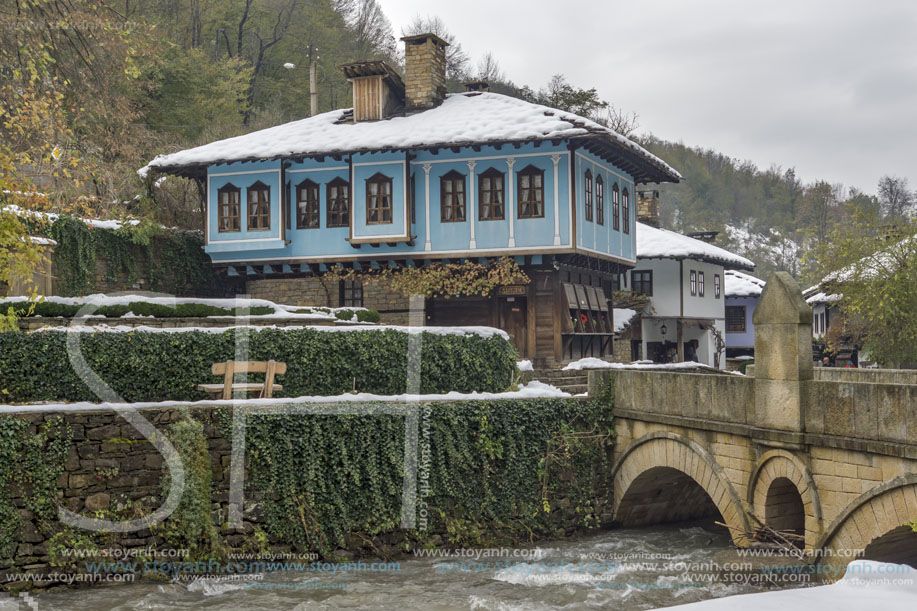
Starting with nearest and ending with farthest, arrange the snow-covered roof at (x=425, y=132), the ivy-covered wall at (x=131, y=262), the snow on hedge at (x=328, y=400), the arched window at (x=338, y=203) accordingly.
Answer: the snow on hedge at (x=328, y=400)
the ivy-covered wall at (x=131, y=262)
the snow-covered roof at (x=425, y=132)
the arched window at (x=338, y=203)

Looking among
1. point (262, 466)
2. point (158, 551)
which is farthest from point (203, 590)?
point (262, 466)

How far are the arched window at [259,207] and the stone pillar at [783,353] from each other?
16.2 meters

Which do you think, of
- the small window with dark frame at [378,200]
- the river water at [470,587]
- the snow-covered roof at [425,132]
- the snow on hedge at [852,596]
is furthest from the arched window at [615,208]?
the snow on hedge at [852,596]

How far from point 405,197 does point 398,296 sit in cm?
305

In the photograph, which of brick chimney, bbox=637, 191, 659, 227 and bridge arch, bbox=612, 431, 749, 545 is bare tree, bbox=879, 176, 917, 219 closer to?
brick chimney, bbox=637, 191, 659, 227

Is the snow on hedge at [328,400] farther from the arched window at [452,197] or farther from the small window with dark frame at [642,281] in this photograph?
the small window with dark frame at [642,281]

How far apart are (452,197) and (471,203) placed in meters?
0.65

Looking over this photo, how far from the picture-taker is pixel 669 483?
16.8 metres

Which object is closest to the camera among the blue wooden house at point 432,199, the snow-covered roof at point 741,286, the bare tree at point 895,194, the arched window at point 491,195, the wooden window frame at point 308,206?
the blue wooden house at point 432,199

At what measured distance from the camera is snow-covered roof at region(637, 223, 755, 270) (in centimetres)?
3281

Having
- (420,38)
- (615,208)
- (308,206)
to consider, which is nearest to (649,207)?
(615,208)

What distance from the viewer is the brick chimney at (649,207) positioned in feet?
131

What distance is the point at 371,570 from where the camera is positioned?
1327 centimetres

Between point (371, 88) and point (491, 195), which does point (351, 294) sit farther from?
point (371, 88)
